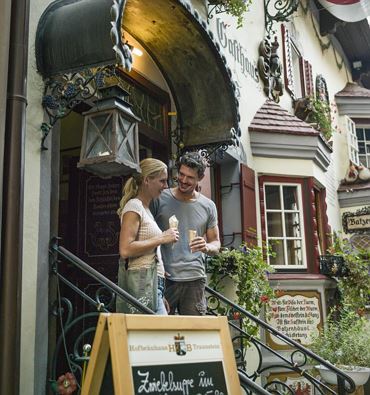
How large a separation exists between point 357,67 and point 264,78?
747cm

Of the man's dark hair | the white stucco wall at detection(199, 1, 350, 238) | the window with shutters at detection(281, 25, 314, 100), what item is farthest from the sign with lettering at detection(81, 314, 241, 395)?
the window with shutters at detection(281, 25, 314, 100)

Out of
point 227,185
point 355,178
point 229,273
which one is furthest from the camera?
point 355,178

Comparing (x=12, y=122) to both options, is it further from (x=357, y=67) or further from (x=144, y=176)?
(x=357, y=67)

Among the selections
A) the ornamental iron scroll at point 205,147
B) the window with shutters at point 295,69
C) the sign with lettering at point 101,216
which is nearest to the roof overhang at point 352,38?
the window with shutters at point 295,69

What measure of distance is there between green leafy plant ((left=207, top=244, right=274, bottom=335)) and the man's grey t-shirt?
1.74 meters

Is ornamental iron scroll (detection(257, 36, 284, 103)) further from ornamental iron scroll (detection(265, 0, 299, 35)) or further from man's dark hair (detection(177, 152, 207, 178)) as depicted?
man's dark hair (detection(177, 152, 207, 178))

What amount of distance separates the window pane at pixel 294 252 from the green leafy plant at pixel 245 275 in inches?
54.3

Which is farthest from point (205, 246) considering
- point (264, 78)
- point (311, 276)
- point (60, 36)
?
point (264, 78)

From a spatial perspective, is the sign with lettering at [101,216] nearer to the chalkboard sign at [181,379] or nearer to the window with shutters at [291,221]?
the chalkboard sign at [181,379]

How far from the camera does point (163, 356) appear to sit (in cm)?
234

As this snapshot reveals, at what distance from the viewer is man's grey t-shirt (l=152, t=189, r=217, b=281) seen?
3.62m

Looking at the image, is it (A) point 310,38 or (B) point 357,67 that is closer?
(A) point 310,38

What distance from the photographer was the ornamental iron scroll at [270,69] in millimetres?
7773

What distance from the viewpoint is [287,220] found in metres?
7.20
